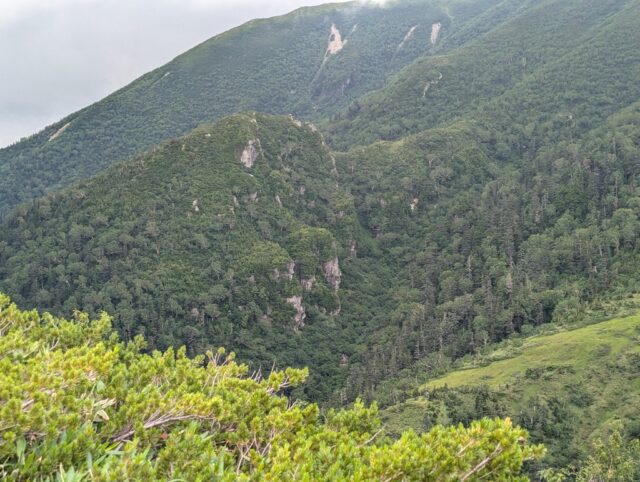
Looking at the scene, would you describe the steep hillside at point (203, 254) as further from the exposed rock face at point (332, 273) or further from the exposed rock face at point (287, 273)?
the exposed rock face at point (332, 273)

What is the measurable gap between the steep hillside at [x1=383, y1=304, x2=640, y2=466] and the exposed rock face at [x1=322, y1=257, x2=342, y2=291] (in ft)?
202

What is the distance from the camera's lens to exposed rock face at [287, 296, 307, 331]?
14025 centimetres

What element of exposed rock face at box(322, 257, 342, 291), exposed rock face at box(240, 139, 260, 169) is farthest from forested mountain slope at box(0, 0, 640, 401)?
exposed rock face at box(240, 139, 260, 169)

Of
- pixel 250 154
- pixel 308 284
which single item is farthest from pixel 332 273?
pixel 250 154

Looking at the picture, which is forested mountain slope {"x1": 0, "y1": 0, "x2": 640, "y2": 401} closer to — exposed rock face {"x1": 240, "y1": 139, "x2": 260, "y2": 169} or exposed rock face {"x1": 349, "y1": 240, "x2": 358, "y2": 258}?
exposed rock face {"x1": 349, "y1": 240, "x2": 358, "y2": 258}

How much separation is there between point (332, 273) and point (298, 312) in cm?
1925

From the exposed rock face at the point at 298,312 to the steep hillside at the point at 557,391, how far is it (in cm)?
5034

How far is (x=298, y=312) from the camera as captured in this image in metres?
142

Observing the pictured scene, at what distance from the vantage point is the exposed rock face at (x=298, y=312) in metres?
140

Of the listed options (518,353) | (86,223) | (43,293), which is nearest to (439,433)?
(518,353)

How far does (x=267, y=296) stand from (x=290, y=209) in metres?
37.3

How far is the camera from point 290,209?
167500 millimetres

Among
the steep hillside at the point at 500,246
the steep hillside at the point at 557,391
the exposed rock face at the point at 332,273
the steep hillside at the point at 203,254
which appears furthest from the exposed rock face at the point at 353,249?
the steep hillside at the point at 557,391

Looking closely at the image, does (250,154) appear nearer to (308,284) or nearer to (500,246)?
(308,284)
